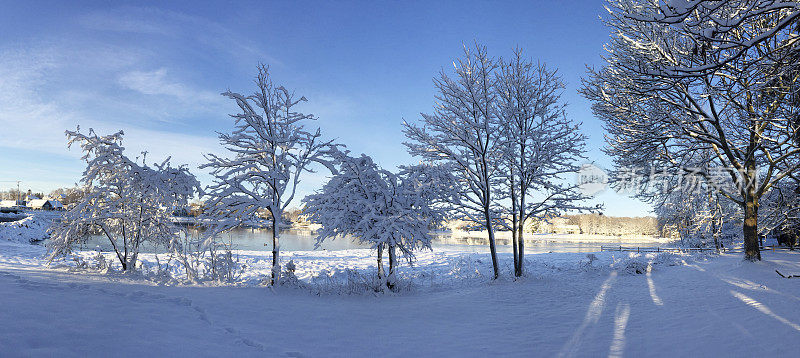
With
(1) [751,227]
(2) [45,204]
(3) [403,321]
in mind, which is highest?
(2) [45,204]

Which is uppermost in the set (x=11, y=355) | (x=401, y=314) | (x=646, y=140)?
(x=646, y=140)

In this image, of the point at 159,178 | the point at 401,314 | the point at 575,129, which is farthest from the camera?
the point at 575,129

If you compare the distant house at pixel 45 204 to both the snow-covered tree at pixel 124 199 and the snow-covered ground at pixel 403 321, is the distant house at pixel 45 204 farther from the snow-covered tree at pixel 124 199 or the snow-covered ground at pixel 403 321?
the snow-covered ground at pixel 403 321

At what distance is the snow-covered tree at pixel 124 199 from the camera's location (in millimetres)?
11195

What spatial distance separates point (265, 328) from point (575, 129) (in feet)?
41.4

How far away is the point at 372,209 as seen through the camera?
9867 millimetres

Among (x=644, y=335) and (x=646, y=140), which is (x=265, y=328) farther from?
(x=646, y=140)

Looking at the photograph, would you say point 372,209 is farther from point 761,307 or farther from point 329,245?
point 329,245

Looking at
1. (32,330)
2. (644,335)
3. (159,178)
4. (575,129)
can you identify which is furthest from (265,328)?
(575,129)

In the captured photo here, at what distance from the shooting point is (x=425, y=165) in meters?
11.9

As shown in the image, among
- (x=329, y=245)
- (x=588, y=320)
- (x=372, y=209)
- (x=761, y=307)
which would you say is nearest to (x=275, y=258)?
(x=372, y=209)

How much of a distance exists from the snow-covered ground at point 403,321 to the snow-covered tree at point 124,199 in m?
2.80

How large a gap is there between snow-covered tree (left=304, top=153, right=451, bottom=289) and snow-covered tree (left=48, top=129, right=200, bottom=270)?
4613 mm

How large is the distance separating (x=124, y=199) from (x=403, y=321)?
10449mm
